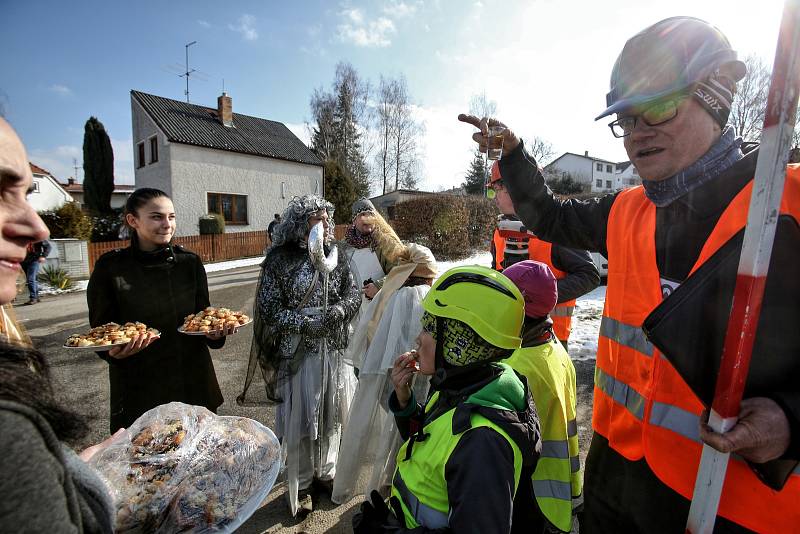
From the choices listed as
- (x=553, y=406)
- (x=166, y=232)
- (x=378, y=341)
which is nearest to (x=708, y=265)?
(x=553, y=406)

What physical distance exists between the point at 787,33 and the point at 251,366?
340 centimetres

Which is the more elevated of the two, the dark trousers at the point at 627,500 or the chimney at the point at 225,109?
the chimney at the point at 225,109

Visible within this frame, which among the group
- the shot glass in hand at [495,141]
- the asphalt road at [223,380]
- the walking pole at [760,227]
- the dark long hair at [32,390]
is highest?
the shot glass in hand at [495,141]

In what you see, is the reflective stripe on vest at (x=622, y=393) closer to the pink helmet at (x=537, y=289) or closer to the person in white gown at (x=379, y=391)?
the pink helmet at (x=537, y=289)

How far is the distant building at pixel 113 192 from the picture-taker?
3379 centimetres

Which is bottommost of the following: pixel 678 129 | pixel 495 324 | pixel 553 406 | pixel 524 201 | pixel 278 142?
pixel 553 406

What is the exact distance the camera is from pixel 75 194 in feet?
139

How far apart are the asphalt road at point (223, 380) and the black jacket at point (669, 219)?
173cm

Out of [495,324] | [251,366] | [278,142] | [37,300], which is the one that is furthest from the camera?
[278,142]

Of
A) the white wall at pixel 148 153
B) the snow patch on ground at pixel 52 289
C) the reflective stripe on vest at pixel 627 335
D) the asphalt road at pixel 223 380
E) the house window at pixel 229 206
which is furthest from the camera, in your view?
the house window at pixel 229 206

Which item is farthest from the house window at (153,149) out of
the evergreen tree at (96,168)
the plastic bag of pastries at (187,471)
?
the plastic bag of pastries at (187,471)

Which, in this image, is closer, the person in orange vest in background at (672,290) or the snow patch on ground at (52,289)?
the person in orange vest in background at (672,290)

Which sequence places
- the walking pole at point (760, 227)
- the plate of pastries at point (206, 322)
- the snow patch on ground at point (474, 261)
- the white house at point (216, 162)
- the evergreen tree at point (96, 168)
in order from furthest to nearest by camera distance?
1. the evergreen tree at point (96, 168)
2. the white house at point (216, 162)
3. the snow patch on ground at point (474, 261)
4. the plate of pastries at point (206, 322)
5. the walking pole at point (760, 227)

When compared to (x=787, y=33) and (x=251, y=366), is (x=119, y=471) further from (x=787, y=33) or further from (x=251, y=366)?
(x=787, y=33)
